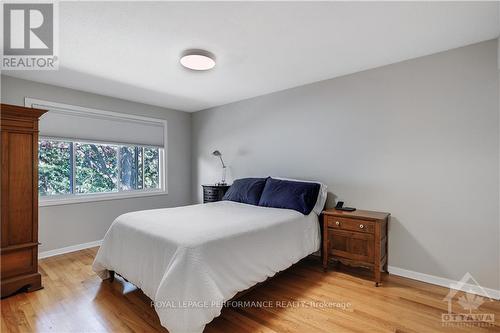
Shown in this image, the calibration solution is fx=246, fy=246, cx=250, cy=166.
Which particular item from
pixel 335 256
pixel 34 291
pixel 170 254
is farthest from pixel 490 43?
pixel 34 291

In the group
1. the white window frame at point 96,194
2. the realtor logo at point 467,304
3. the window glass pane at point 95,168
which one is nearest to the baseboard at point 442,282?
the realtor logo at point 467,304

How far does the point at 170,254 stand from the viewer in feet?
5.65

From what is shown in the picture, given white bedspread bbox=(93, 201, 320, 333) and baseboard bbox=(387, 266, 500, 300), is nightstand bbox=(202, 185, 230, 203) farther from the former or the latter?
baseboard bbox=(387, 266, 500, 300)

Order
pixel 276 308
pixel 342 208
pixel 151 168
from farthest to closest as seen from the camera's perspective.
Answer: pixel 151 168 → pixel 342 208 → pixel 276 308

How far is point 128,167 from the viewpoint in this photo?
423 centimetres

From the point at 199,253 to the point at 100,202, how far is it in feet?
9.43

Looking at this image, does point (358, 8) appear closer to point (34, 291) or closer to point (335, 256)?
point (335, 256)

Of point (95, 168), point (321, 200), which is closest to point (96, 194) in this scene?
point (95, 168)

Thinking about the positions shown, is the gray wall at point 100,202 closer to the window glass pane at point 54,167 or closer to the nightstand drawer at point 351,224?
the window glass pane at point 54,167

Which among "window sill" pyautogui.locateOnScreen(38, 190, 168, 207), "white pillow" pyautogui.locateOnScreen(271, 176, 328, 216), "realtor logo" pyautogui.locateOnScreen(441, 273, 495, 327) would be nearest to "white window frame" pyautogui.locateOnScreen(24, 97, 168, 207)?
"window sill" pyautogui.locateOnScreen(38, 190, 168, 207)

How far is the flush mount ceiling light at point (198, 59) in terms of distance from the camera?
237cm

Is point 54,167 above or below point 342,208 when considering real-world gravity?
above

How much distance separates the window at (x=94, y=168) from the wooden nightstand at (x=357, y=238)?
3232 mm

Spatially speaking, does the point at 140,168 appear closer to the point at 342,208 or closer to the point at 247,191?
the point at 247,191
